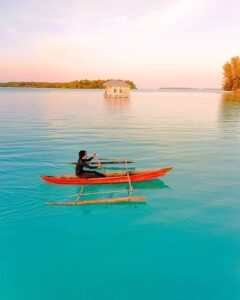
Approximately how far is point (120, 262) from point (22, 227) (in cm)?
410

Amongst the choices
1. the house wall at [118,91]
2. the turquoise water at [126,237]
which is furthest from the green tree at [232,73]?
the turquoise water at [126,237]

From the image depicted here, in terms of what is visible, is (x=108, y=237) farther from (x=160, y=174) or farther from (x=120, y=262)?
(x=160, y=174)

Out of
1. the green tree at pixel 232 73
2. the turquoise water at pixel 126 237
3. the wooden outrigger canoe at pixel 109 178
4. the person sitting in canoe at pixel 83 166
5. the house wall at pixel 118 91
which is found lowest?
the turquoise water at pixel 126 237

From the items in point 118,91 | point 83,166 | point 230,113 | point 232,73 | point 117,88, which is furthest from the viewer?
point 232,73

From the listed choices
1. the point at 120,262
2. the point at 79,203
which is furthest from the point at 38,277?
the point at 79,203

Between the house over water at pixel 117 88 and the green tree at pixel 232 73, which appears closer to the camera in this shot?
the house over water at pixel 117 88

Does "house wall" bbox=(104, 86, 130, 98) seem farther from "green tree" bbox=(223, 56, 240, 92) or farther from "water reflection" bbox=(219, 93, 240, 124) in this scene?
"green tree" bbox=(223, 56, 240, 92)

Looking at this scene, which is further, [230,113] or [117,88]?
[117,88]

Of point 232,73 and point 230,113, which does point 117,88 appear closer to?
point 230,113

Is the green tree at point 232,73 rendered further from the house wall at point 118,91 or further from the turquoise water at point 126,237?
the turquoise water at point 126,237

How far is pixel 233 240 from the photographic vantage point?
9.47 m

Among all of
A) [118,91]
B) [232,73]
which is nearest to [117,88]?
[118,91]

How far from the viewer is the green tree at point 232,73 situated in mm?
121125

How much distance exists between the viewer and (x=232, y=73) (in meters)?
124
